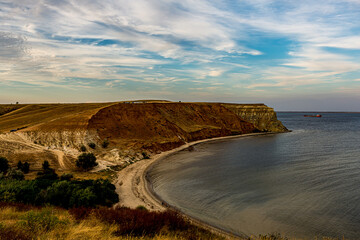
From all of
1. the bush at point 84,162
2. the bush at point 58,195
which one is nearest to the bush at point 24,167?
the bush at point 84,162

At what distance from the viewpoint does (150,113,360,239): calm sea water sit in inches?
675

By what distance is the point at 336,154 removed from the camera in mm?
43375

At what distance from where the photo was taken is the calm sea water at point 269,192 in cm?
1716

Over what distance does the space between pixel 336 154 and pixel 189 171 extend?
1244 inches

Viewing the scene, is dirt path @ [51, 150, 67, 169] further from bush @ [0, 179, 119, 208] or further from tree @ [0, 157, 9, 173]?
bush @ [0, 179, 119, 208]

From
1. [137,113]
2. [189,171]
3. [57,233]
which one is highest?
[137,113]

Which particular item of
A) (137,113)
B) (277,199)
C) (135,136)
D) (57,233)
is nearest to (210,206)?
(277,199)

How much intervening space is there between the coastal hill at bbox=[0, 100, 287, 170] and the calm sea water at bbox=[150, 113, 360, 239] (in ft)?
39.2

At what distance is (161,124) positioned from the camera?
6241cm

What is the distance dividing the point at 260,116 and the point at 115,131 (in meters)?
68.4

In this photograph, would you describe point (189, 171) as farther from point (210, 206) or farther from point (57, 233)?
point (57, 233)

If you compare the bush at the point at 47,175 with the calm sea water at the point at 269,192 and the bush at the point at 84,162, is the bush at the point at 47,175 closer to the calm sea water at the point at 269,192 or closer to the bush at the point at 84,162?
the bush at the point at 84,162

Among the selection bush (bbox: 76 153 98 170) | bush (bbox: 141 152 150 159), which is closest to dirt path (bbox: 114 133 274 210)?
bush (bbox: 141 152 150 159)

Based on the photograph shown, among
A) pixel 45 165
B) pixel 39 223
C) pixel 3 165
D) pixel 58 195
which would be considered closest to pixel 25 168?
pixel 45 165
